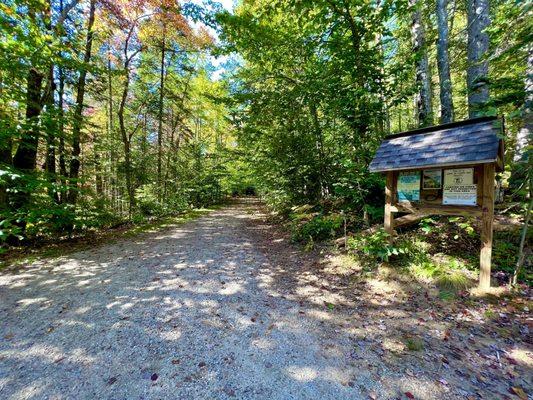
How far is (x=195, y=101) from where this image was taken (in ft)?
55.5

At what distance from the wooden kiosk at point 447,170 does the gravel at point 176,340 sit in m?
2.28

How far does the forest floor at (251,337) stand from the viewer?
218 centimetres

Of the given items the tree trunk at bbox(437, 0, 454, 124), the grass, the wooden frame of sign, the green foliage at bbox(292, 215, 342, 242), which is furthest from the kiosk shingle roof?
the grass

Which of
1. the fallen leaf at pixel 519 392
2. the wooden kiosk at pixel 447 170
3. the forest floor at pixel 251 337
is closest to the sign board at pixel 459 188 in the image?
the wooden kiosk at pixel 447 170

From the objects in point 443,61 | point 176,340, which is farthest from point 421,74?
point 176,340

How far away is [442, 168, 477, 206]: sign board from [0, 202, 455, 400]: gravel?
2.50m

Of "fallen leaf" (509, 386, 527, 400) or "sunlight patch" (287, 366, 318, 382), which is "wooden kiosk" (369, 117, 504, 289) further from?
"sunlight patch" (287, 366, 318, 382)

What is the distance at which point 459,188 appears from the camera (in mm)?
3689

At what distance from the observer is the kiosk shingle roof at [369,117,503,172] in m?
3.28

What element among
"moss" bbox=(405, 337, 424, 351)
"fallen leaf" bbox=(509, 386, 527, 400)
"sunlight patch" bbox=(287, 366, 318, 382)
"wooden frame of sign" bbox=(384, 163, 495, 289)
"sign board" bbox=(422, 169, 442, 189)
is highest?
"sign board" bbox=(422, 169, 442, 189)

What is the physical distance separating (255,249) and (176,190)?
8713 mm

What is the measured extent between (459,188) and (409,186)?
2.24 ft

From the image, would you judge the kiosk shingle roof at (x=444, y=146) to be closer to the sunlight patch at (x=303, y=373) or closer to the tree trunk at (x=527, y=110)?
the tree trunk at (x=527, y=110)

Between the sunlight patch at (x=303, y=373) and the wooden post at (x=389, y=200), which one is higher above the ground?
the wooden post at (x=389, y=200)
